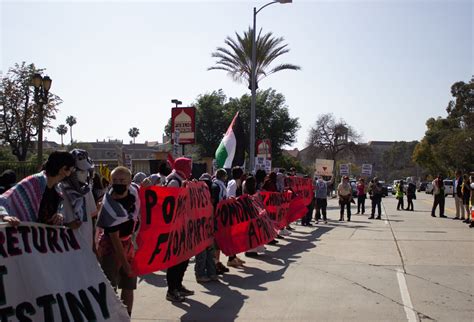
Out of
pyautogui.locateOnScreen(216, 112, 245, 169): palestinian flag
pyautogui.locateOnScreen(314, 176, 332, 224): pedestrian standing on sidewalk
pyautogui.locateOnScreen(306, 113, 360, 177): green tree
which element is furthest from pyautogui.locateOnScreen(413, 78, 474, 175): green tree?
pyautogui.locateOnScreen(216, 112, 245, 169): palestinian flag

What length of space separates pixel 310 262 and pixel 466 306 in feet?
12.9

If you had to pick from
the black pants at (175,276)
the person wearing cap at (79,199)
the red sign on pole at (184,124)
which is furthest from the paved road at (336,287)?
the red sign on pole at (184,124)

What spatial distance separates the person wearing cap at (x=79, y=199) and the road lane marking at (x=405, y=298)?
13.1 ft

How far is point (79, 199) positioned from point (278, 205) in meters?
9.57

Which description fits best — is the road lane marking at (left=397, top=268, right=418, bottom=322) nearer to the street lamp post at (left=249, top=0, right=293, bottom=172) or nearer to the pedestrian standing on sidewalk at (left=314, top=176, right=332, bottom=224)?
the pedestrian standing on sidewalk at (left=314, top=176, right=332, bottom=224)

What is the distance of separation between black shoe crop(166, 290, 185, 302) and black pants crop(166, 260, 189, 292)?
59 mm

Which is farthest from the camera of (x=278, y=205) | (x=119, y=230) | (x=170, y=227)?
(x=278, y=205)

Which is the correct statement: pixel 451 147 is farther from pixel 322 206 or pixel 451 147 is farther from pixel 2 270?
pixel 2 270

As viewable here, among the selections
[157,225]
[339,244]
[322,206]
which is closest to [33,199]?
[157,225]

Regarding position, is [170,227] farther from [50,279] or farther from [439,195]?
[439,195]

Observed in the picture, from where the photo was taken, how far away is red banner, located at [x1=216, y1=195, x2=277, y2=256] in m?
9.37

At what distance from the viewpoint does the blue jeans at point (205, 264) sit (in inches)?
343

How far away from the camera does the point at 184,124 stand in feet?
44.2

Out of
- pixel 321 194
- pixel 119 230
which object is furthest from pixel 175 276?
pixel 321 194
